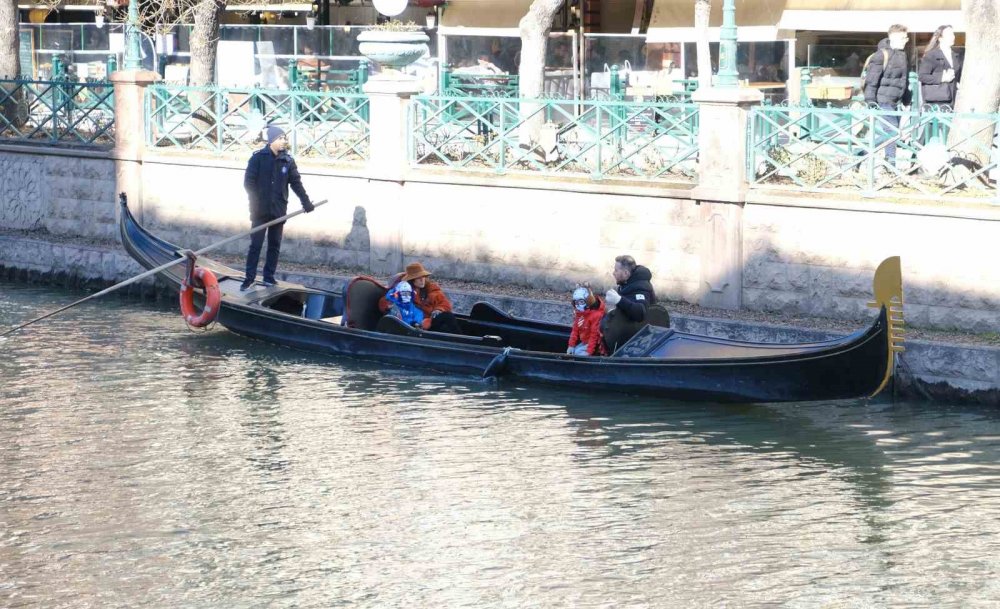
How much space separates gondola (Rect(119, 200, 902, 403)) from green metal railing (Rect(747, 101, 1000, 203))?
7.69 feet

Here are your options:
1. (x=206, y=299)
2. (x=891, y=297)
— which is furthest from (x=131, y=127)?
(x=891, y=297)

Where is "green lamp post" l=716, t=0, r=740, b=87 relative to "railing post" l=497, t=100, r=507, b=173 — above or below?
above

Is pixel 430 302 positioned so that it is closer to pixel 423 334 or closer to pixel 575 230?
pixel 423 334

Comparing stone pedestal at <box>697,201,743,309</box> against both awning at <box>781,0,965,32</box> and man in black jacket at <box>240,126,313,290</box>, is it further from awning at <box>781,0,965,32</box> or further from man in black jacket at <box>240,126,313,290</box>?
awning at <box>781,0,965,32</box>

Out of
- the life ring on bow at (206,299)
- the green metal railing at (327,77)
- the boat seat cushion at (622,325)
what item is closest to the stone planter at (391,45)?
the life ring on bow at (206,299)

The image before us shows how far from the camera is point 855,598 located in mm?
8289

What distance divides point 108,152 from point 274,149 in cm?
409

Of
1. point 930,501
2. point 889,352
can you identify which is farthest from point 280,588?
point 889,352

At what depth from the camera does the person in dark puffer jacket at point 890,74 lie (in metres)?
16.1

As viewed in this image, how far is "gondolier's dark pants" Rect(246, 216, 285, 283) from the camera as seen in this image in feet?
50.5

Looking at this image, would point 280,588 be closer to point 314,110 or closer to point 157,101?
point 314,110

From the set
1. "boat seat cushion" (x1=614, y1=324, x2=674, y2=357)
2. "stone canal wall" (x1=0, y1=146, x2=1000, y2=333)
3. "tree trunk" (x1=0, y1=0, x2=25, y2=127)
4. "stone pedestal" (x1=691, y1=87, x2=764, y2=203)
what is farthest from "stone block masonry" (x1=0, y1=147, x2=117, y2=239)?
"boat seat cushion" (x1=614, y1=324, x2=674, y2=357)

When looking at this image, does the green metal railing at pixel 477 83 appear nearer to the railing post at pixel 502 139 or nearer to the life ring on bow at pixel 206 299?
the railing post at pixel 502 139

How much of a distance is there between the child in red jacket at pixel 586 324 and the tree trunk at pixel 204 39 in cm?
1041
